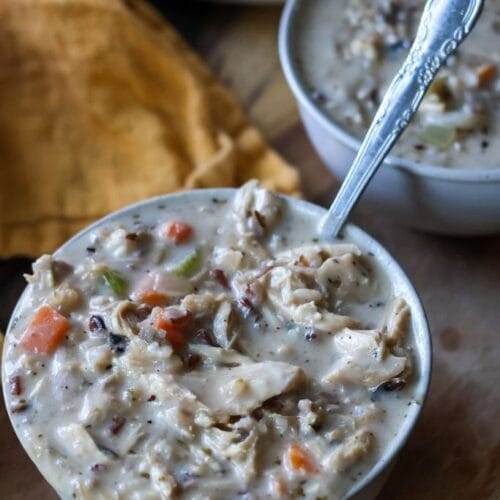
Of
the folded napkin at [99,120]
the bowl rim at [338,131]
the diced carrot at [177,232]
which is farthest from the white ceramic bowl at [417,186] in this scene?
the diced carrot at [177,232]

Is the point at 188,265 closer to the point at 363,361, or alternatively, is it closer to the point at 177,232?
the point at 177,232

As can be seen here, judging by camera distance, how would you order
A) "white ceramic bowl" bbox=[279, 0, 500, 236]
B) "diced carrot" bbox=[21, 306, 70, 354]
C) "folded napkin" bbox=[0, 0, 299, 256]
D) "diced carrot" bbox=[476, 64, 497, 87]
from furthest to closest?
1. "folded napkin" bbox=[0, 0, 299, 256]
2. "diced carrot" bbox=[476, 64, 497, 87]
3. "white ceramic bowl" bbox=[279, 0, 500, 236]
4. "diced carrot" bbox=[21, 306, 70, 354]

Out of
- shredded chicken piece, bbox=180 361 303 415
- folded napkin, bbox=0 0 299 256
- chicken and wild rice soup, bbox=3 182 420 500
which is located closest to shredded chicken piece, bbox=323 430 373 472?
chicken and wild rice soup, bbox=3 182 420 500

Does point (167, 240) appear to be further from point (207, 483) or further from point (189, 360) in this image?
point (207, 483)

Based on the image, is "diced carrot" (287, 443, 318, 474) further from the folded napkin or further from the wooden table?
the folded napkin

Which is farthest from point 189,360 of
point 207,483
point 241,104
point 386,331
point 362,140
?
point 241,104

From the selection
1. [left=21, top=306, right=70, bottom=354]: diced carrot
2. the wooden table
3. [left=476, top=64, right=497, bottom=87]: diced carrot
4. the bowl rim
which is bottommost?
the wooden table

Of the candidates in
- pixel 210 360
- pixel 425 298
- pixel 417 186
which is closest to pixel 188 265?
pixel 210 360
